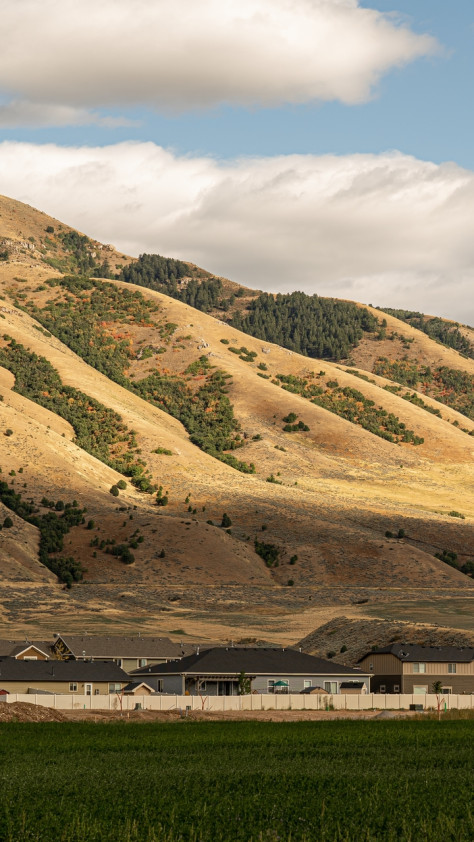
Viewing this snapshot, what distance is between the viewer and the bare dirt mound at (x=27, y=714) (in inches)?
2255

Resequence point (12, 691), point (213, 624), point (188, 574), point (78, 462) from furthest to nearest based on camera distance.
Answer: point (78, 462) → point (188, 574) → point (213, 624) → point (12, 691)

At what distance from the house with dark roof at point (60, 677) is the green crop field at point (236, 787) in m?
29.0

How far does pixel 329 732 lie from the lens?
5028cm

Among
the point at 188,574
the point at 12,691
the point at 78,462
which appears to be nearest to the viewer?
the point at 12,691

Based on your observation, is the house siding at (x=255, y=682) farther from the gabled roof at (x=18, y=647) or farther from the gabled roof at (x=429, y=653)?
the gabled roof at (x=18, y=647)

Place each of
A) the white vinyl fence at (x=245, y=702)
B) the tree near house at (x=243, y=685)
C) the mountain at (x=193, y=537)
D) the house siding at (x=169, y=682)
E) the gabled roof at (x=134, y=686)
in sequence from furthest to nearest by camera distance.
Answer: the mountain at (x=193, y=537) < the house siding at (x=169, y=682) < the gabled roof at (x=134, y=686) < the tree near house at (x=243, y=685) < the white vinyl fence at (x=245, y=702)

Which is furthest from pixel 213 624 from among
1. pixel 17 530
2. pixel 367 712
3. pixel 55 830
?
pixel 55 830

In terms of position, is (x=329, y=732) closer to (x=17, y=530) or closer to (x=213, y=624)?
(x=213, y=624)

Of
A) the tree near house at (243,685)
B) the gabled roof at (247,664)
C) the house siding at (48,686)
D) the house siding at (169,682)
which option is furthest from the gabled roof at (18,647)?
the tree near house at (243,685)

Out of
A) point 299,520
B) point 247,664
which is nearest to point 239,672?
point 247,664

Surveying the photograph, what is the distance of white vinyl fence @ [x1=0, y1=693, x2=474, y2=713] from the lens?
6788cm

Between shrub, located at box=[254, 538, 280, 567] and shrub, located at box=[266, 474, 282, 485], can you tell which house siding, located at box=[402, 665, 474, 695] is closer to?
shrub, located at box=[254, 538, 280, 567]

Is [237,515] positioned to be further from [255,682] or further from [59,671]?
[59,671]

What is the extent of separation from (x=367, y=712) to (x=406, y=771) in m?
38.6
